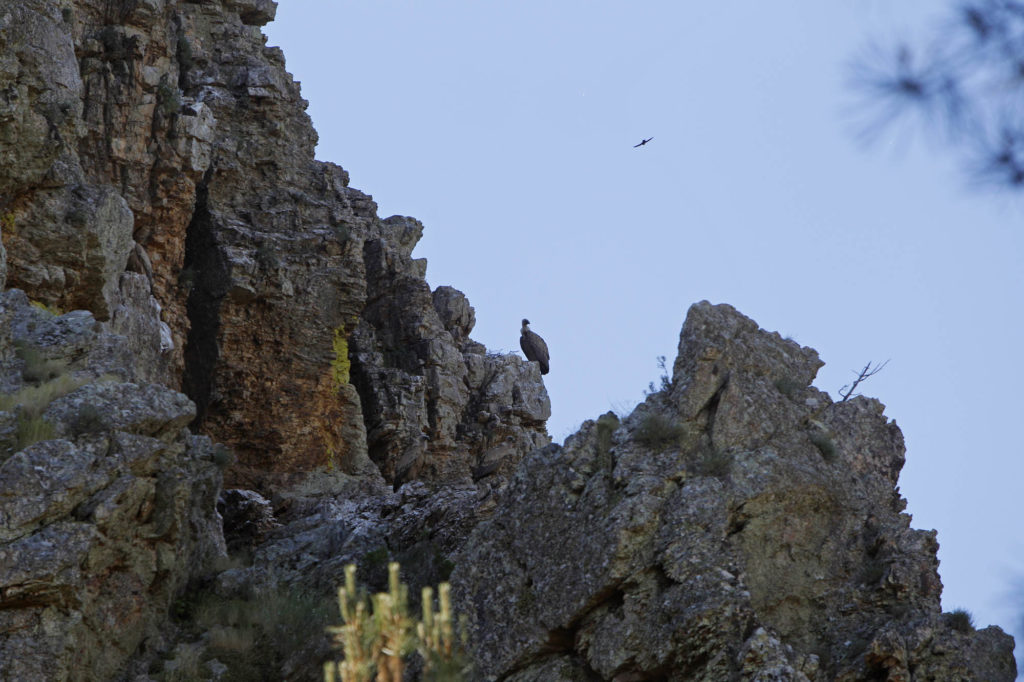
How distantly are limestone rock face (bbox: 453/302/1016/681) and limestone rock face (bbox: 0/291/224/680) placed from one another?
169 inches

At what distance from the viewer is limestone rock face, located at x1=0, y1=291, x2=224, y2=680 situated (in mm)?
17094

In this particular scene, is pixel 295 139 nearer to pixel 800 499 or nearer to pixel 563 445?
pixel 563 445

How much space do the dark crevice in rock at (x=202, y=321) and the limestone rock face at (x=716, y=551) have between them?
11522 mm

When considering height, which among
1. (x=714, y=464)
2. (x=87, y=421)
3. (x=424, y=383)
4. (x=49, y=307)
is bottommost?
(x=87, y=421)

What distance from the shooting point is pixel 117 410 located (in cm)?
1928

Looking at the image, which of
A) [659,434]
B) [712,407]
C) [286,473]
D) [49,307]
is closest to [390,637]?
[659,434]

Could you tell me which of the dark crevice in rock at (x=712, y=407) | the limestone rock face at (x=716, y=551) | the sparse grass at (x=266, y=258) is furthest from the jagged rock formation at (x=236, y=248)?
the dark crevice in rock at (x=712, y=407)

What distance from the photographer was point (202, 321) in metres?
29.9

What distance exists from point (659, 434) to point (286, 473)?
12162 mm

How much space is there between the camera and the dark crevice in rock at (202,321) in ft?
97.2

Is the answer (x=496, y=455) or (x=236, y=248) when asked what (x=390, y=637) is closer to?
(x=236, y=248)

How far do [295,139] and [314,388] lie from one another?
19.5 feet

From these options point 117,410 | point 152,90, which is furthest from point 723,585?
point 152,90

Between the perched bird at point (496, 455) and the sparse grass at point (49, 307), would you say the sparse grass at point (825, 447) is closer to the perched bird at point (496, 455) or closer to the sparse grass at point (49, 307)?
the perched bird at point (496, 455)
